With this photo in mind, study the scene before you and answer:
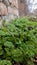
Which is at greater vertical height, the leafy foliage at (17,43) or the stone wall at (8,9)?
the stone wall at (8,9)

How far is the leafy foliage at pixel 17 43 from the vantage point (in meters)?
2.77

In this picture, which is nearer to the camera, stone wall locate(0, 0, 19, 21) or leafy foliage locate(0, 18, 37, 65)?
leafy foliage locate(0, 18, 37, 65)

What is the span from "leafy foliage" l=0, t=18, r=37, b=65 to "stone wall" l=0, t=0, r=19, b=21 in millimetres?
301

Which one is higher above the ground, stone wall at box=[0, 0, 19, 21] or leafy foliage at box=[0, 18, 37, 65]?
stone wall at box=[0, 0, 19, 21]

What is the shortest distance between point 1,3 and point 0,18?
0.88 feet

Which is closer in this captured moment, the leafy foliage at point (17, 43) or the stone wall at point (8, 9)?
the leafy foliage at point (17, 43)

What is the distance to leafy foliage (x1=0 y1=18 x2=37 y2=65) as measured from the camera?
9.10 feet

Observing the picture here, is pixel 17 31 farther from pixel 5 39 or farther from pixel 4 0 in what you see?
pixel 4 0

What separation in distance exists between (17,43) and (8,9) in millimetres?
1023

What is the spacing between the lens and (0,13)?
11.5 feet

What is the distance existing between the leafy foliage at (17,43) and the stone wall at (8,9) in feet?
0.99

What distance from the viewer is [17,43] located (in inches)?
116

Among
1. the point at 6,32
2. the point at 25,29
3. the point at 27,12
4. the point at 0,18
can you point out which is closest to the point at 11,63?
the point at 6,32

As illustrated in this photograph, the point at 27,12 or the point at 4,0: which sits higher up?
the point at 4,0
